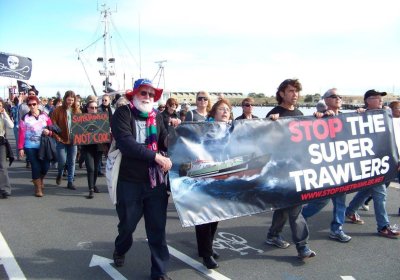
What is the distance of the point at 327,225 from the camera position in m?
5.41

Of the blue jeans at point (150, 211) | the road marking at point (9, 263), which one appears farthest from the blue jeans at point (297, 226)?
the road marking at point (9, 263)

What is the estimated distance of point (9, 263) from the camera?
13.3 ft

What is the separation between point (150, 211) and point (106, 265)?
35.2 inches

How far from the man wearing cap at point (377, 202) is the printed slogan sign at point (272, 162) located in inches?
8.4

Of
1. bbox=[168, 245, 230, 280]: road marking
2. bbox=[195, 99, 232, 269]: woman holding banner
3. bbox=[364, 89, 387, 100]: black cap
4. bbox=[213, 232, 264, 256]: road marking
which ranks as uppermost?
bbox=[364, 89, 387, 100]: black cap

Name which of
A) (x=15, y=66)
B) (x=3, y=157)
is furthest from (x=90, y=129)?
(x=15, y=66)

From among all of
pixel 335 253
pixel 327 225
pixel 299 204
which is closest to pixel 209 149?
pixel 299 204

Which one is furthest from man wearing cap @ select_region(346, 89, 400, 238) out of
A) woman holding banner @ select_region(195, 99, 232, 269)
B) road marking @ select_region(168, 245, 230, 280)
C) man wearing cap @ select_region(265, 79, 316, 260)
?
road marking @ select_region(168, 245, 230, 280)

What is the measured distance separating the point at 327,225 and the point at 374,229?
63 cm

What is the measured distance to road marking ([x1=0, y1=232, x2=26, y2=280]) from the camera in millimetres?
3759

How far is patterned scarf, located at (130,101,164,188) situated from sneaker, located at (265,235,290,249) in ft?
5.91

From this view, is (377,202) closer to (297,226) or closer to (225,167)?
(297,226)

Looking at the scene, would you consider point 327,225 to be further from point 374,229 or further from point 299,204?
point 299,204

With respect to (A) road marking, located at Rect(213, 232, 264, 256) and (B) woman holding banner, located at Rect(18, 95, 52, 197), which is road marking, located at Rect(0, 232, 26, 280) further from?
(B) woman holding banner, located at Rect(18, 95, 52, 197)
